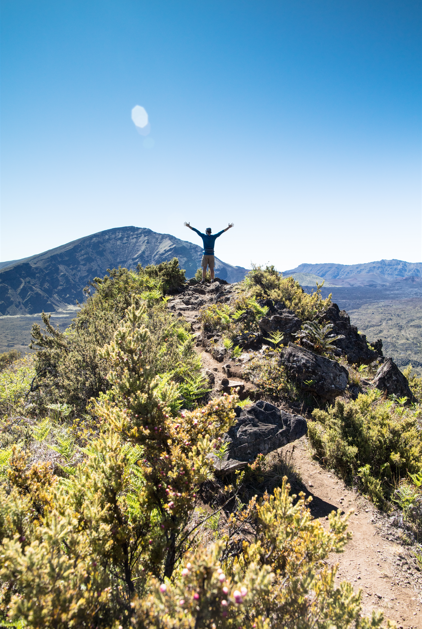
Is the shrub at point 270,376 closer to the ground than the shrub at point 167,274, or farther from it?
closer to the ground

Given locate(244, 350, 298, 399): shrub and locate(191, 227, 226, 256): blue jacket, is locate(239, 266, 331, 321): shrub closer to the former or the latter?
locate(191, 227, 226, 256): blue jacket

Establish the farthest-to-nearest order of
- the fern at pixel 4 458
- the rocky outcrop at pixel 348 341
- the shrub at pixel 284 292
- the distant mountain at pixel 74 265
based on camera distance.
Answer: the distant mountain at pixel 74 265, the shrub at pixel 284 292, the rocky outcrop at pixel 348 341, the fern at pixel 4 458

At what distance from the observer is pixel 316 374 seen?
23.6 feet

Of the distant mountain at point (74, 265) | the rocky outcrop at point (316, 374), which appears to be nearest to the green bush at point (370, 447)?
the rocky outcrop at point (316, 374)

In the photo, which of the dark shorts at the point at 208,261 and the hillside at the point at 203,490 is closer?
the hillside at the point at 203,490

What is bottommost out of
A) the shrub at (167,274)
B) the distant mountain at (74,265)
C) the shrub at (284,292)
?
the shrub at (284,292)

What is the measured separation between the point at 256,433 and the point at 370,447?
6.58 ft

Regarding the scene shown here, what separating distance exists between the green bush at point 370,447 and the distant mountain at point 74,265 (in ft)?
584

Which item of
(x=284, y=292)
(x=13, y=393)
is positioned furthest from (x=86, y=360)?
(x=284, y=292)

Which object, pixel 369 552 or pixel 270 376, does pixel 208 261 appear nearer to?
pixel 270 376

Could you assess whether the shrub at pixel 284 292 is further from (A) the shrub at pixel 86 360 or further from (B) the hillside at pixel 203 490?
(A) the shrub at pixel 86 360

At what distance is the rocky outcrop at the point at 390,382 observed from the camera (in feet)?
30.4

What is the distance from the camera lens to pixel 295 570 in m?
2.03

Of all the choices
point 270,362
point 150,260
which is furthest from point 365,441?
point 150,260
